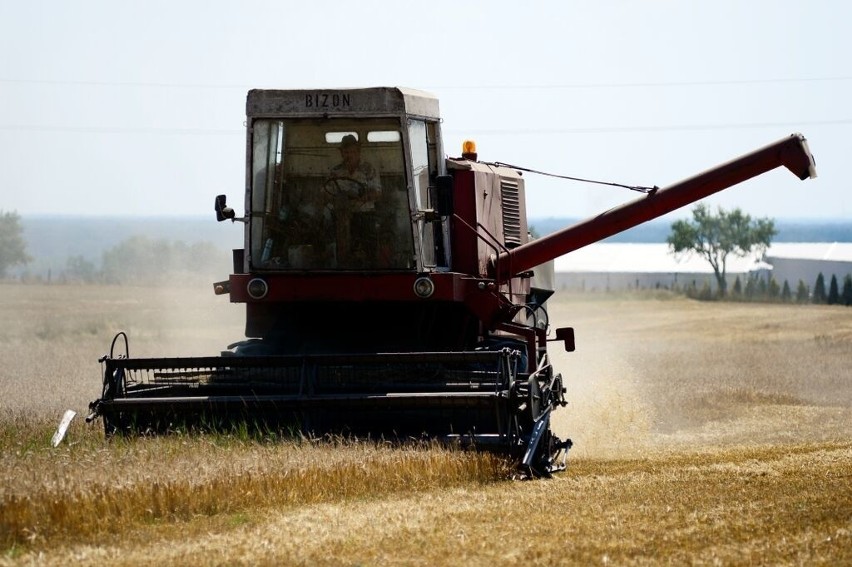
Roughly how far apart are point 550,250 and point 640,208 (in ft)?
2.57

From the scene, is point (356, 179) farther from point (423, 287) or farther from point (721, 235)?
point (721, 235)

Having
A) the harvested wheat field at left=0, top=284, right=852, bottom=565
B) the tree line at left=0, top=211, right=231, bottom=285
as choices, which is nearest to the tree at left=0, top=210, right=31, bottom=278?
the tree line at left=0, top=211, right=231, bottom=285

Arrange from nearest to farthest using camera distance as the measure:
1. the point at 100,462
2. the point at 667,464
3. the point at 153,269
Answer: the point at 100,462, the point at 667,464, the point at 153,269

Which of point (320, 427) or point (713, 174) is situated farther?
point (713, 174)

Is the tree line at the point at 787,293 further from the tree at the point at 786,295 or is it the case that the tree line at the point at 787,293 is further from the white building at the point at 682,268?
the white building at the point at 682,268

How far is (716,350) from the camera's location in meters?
27.3

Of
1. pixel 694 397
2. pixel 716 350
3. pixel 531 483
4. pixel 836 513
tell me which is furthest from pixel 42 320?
pixel 836 513

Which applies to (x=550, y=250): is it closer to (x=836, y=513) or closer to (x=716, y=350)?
(x=836, y=513)

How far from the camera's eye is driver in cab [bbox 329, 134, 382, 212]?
34.5 feet

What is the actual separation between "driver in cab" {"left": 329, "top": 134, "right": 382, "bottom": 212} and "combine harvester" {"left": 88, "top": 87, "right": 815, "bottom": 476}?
0.03 ft

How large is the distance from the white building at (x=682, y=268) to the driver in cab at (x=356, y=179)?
6510cm

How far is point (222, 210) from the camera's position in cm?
1057

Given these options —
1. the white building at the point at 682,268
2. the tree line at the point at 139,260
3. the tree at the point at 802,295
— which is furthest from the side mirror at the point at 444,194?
the white building at the point at 682,268

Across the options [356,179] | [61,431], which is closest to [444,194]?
[356,179]
